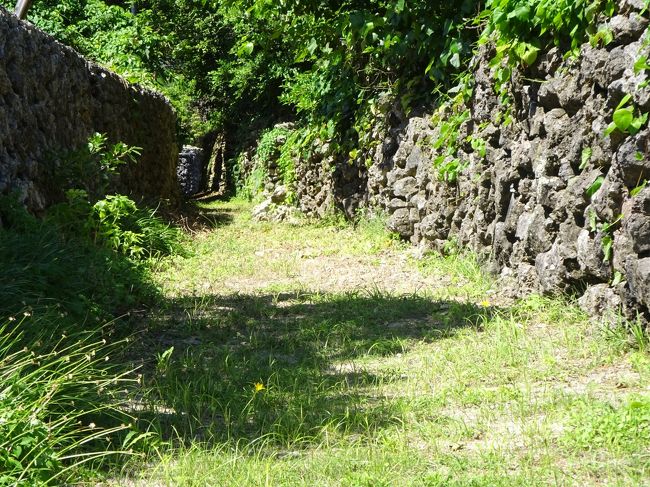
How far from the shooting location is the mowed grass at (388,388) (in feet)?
10.4

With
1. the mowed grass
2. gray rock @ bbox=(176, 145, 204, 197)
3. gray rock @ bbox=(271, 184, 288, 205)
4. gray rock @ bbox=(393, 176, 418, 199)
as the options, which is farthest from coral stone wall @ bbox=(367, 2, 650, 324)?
gray rock @ bbox=(176, 145, 204, 197)

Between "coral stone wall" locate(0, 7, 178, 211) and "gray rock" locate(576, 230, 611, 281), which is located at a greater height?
"coral stone wall" locate(0, 7, 178, 211)

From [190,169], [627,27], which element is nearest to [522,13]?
[627,27]

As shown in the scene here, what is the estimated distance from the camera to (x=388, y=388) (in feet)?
14.2

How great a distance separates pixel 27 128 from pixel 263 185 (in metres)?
9.96

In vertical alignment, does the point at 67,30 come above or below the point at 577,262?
above

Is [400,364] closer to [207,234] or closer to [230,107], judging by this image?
[207,234]

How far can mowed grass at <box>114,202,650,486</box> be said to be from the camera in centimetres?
316

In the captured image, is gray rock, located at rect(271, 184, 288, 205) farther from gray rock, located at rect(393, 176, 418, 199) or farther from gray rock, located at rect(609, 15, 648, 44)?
gray rock, located at rect(609, 15, 648, 44)

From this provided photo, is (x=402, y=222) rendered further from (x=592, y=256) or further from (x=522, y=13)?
(x=592, y=256)

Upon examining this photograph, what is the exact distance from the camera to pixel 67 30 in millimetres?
15930

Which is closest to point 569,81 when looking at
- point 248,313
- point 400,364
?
point 400,364

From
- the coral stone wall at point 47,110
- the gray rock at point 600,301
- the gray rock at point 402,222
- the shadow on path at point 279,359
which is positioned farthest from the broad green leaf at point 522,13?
the coral stone wall at point 47,110

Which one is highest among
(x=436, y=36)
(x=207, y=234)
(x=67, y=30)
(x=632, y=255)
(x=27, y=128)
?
(x=67, y=30)
